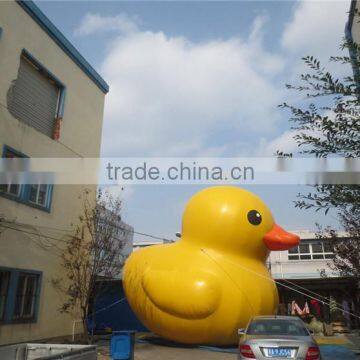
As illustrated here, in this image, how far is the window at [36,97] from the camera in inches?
511

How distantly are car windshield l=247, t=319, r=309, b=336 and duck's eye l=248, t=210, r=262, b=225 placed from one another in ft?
15.1

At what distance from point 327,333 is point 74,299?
40.6ft

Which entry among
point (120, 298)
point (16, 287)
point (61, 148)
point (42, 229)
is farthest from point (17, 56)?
point (120, 298)

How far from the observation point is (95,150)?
17.2 m

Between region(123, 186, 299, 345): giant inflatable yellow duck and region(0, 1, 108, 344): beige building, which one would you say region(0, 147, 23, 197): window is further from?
region(123, 186, 299, 345): giant inflatable yellow duck

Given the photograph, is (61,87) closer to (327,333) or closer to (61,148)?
(61,148)

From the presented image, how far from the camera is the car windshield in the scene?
7.67 metres

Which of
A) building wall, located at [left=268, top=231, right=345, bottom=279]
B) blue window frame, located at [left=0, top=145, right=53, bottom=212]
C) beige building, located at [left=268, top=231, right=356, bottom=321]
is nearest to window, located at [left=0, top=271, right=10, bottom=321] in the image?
blue window frame, located at [left=0, top=145, right=53, bottom=212]

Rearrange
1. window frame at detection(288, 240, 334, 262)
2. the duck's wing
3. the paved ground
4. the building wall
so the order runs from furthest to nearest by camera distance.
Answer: window frame at detection(288, 240, 334, 262) → the building wall → the paved ground → the duck's wing

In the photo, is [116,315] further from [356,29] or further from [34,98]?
[356,29]

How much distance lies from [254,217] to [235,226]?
725 mm

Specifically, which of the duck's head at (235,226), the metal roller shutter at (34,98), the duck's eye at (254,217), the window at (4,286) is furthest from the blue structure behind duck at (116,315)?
the duck's eye at (254,217)

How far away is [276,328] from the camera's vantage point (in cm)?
792

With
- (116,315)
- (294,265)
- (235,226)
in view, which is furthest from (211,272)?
(294,265)
